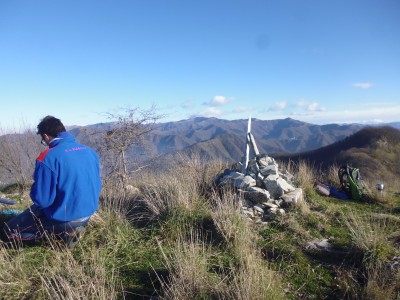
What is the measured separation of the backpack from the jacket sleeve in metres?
6.58

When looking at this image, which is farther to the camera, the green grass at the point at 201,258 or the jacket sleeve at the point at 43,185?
the jacket sleeve at the point at 43,185

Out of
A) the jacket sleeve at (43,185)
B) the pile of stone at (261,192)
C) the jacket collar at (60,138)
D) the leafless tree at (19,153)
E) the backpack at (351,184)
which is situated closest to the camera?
the jacket sleeve at (43,185)

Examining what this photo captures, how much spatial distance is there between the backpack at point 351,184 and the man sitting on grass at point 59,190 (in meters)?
6.05

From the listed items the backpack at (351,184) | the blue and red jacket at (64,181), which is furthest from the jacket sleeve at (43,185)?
the backpack at (351,184)

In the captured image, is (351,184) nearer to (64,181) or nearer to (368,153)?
(64,181)

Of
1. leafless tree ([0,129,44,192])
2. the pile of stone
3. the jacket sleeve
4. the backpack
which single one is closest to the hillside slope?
leafless tree ([0,129,44,192])

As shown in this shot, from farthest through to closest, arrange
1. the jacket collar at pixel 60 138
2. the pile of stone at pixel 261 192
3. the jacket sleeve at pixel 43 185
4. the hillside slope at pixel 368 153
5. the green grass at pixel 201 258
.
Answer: the hillside slope at pixel 368 153 < the pile of stone at pixel 261 192 < the jacket collar at pixel 60 138 < the jacket sleeve at pixel 43 185 < the green grass at pixel 201 258

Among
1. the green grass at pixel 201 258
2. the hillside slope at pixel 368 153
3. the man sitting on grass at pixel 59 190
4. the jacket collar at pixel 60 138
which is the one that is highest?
the jacket collar at pixel 60 138

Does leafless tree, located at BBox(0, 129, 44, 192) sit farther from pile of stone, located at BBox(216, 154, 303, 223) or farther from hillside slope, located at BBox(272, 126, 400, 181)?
hillside slope, located at BBox(272, 126, 400, 181)

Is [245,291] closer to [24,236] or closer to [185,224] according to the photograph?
[185,224]

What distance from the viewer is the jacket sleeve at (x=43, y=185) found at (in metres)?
3.61

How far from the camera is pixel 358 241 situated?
402 cm

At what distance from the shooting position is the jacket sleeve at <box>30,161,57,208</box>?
361 centimetres

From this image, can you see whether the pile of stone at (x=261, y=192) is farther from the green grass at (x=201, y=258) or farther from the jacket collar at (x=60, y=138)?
the jacket collar at (x=60, y=138)
